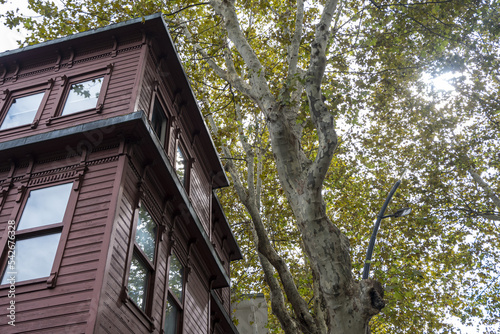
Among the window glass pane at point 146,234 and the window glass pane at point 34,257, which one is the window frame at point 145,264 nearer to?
the window glass pane at point 146,234

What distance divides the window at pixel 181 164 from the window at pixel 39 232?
403 centimetres

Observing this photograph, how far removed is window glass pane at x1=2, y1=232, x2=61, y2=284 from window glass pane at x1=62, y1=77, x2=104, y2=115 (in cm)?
392

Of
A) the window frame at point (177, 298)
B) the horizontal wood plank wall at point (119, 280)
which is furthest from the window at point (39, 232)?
the window frame at point (177, 298)

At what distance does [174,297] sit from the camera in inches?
438

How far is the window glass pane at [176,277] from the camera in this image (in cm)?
1130

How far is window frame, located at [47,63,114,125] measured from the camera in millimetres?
11172

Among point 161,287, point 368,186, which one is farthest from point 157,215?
point 368,186

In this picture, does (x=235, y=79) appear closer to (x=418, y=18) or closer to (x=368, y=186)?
(x=418, y=18)

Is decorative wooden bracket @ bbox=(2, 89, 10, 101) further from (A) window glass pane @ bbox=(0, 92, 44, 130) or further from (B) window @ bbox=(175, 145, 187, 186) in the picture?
(B) window @ bbox=(175, 145, 187, 186)

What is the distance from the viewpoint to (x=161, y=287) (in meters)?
10.3

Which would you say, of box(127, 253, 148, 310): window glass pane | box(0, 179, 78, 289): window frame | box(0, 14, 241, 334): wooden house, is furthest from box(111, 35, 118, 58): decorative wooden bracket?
box(127, 253, 148, 310): window glass pane

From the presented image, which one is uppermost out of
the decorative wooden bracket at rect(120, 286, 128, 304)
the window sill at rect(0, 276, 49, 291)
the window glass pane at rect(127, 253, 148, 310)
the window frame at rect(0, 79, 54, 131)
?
the window frame at rect(0, 79, 54, 131)

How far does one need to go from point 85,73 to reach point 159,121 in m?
2.43

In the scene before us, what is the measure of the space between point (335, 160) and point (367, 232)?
4.03 m
